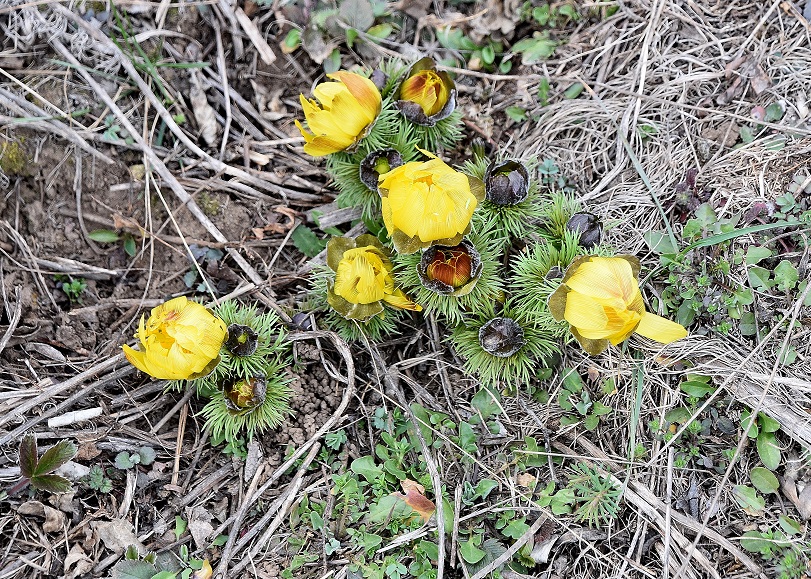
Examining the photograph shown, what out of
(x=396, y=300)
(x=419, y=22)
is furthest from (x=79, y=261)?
(x=419, y=22)

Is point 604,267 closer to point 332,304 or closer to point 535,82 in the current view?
point 332,304

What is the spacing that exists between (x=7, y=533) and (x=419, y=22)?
299cm

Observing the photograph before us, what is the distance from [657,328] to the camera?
248 centimetres

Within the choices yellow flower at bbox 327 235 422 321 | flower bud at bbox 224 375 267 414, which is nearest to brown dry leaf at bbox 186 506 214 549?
flower bud at bbox 224 375 267 414

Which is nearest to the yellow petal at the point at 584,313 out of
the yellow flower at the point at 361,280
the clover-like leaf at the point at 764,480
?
the yellow flower at the point at 361,280

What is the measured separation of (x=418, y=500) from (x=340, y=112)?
5.14 feet

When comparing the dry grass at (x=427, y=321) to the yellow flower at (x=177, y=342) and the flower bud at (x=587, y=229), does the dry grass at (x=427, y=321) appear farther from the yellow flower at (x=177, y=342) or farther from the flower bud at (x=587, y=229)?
the yellow flower at (x=177, y=342)

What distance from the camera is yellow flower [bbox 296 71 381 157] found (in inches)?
104

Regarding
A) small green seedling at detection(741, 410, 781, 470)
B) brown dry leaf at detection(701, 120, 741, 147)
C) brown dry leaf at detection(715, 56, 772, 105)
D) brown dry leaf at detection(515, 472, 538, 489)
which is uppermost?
brown dry leaf at detection(715, 56, 772, 105)

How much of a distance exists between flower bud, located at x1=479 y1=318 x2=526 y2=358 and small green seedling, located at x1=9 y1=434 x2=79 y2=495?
5.47 feet

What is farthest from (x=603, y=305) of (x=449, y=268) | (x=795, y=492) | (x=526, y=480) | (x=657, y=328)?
(x=795, y=492)

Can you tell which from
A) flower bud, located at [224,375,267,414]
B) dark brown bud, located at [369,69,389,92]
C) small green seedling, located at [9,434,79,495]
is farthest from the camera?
dark brown bud, located at [369,69,389,92]

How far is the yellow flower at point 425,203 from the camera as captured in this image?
2.31 meters

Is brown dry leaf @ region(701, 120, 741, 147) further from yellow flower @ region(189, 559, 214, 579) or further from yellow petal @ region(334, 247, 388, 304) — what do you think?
yellow flower @ region(189, 559, 214, 579)
